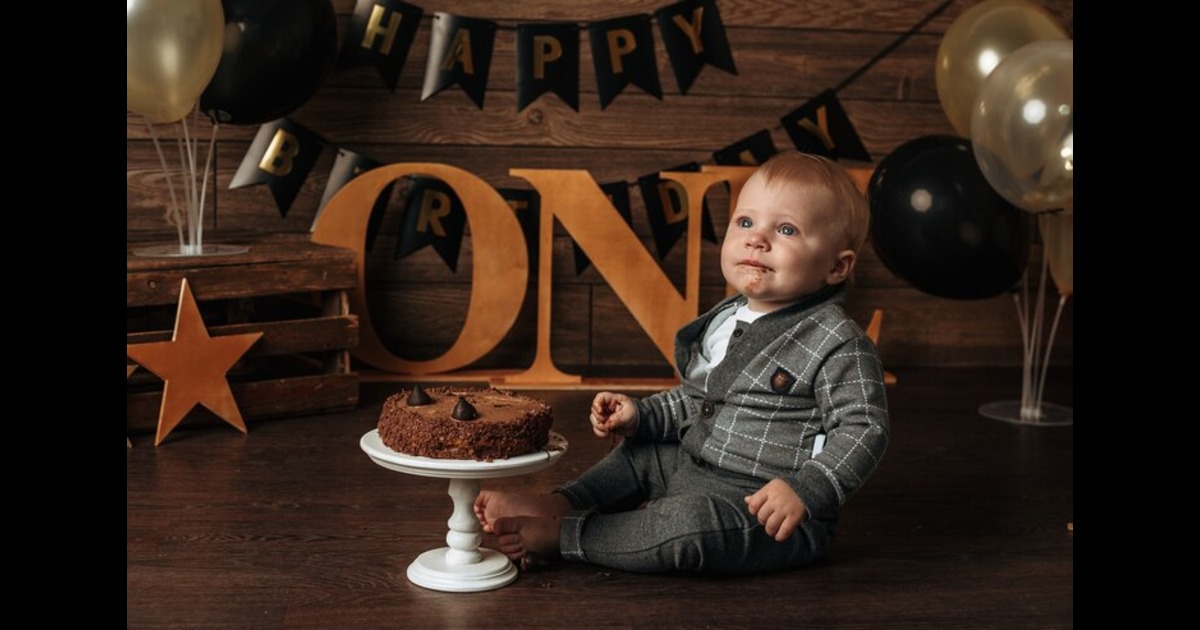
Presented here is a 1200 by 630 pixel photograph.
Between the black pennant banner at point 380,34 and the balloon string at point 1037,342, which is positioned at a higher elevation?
the black pennant banner at point 380,34

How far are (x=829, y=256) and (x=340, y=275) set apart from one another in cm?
129

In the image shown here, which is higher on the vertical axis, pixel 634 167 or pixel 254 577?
pixel 634 167

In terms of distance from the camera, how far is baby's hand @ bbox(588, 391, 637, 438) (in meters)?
1.96

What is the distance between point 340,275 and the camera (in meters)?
2.83

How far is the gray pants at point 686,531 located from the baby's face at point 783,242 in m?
0.27

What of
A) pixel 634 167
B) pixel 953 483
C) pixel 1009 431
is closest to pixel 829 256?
pixel 953 483

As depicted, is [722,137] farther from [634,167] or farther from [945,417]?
[945,417]

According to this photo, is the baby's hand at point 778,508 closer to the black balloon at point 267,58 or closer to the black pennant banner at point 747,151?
the black balloon at point 267,58

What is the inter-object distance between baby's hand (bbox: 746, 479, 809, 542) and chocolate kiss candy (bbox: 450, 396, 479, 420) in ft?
1.17

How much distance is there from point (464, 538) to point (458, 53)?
1732mm

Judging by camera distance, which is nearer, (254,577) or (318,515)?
(254,577)

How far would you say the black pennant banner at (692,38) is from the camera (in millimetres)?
3309

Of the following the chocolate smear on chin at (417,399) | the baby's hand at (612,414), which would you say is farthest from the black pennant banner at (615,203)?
the chocolate smear on chin at (417,399)
